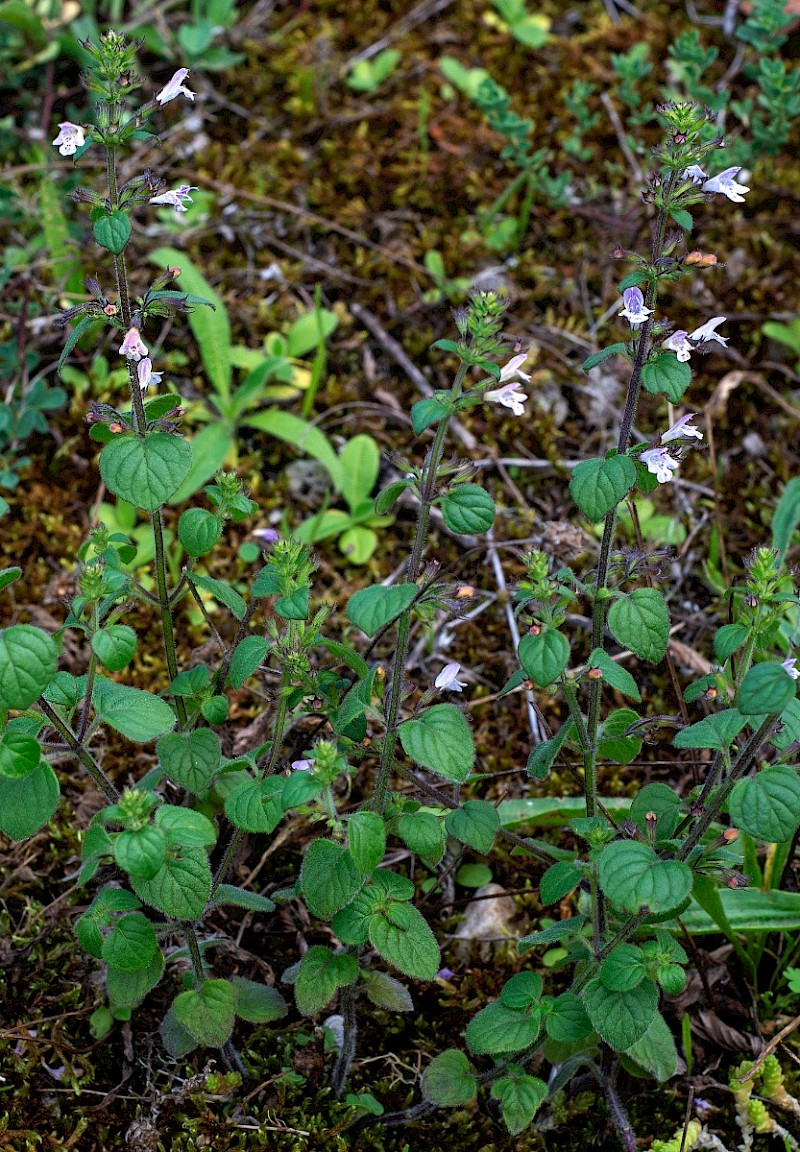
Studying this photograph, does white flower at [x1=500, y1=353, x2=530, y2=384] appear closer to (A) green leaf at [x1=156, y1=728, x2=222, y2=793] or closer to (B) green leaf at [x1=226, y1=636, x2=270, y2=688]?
(B) green leaf at [x1=226, y1=636, x2=270, y2=688]

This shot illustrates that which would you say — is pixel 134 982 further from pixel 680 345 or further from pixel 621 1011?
pixel 680 345

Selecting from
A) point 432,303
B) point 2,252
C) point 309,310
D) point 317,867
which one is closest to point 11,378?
point 2,252

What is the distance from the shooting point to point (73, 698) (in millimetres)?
2027

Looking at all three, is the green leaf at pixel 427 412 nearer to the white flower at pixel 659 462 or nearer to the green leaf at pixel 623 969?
the white flower at pixel 659 462

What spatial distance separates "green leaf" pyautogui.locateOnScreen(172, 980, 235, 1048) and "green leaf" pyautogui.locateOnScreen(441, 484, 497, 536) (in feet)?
3.69

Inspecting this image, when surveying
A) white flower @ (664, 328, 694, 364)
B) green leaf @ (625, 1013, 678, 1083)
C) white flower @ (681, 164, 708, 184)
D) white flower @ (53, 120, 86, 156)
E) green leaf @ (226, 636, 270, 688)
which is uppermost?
white flower @ (53, 120, 86, 156)

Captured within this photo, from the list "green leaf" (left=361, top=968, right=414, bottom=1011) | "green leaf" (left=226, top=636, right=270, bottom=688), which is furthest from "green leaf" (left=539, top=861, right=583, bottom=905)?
"green leaf" (left=226, top=636, right=270, bottom=688)

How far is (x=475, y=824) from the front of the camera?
215 cm

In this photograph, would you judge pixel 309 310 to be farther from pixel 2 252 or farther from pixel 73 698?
pixel 73 698

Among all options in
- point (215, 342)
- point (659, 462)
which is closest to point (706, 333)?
point (659, 462)

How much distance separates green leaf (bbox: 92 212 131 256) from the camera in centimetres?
190

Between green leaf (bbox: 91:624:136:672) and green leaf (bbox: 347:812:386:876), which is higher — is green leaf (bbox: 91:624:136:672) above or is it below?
above

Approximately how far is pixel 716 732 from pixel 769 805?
0.16 m

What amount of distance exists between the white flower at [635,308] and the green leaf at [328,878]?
111 cm
